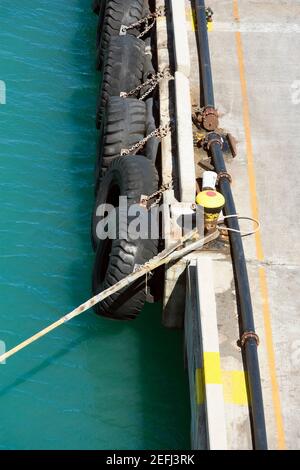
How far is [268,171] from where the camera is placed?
17.3 m

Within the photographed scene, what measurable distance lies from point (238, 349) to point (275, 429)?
146 centimetres

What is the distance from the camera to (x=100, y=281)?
16.8 meters

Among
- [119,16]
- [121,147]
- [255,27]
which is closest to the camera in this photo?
[121,147]

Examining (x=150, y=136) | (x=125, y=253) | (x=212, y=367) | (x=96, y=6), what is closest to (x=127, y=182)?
(x=150, y=136)

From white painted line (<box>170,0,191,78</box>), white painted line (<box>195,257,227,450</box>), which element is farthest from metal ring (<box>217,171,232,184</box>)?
white painted line (<box>170,0,191,78</box>)

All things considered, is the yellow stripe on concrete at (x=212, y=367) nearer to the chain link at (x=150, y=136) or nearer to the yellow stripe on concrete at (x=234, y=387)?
the yellow stripe on concrete at (x=234, y=387)

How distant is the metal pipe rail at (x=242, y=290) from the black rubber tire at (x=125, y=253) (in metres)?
1.32

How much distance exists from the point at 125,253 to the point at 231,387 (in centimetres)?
347

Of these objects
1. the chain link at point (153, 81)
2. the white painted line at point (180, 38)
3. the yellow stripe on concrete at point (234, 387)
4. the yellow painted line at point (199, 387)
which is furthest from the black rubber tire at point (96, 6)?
the yellow stripe on concrete at point (234, 387)

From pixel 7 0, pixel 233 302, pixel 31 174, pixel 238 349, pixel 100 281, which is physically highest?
pixel 7 0

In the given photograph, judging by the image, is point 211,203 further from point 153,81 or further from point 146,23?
point 146,23

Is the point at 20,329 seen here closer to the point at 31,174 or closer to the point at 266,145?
the point at 31,174

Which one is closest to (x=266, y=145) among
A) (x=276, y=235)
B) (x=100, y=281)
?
(x=276, y=235)

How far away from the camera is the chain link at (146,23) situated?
2108cm
